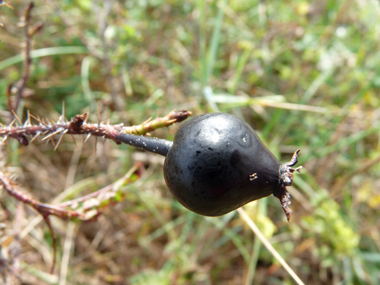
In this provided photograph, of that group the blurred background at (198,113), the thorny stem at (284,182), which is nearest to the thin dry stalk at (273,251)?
the thorny stem at (284,182)

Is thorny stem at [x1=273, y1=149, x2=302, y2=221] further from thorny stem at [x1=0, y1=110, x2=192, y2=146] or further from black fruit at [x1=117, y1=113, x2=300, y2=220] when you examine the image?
thorny stem at [x1=0, y1=110, x2=192, y2=146]

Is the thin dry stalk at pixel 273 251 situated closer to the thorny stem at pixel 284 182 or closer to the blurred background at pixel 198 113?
the thorny stem at pixel 284 182

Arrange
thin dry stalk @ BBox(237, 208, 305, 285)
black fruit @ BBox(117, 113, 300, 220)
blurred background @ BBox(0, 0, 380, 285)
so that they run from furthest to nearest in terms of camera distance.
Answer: blurred background @ BBox(0, 0, 380, 285) → thin dry stalk @ BBox(237, 208, 305, 285) → black fruit @ BBox(117, 113, 300, 220)

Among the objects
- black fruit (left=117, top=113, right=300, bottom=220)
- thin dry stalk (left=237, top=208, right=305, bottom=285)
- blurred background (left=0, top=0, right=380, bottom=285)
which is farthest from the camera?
blurred background (left=0, top=0, right=380, bottom=285)

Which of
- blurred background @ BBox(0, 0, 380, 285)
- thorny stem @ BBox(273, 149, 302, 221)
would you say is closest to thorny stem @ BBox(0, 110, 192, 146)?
thorny stem @ BBox(273, 149, 302, 221)

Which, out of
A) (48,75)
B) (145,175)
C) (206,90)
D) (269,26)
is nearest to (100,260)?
(145,175)

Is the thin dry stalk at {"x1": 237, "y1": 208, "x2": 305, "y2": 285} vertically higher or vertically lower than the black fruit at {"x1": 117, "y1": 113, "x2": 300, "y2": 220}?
lower
